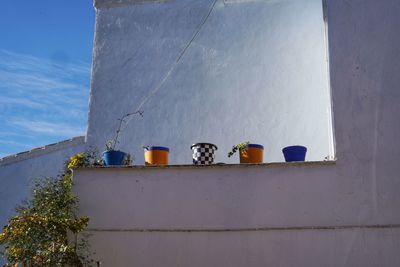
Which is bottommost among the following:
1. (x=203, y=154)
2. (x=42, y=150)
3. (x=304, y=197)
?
(x=304, y=197)

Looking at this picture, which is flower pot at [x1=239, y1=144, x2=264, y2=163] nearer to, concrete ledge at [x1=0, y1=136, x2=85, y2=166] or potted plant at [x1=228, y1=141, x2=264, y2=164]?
potted plant at [x1=228, y1=141, x2=264, y2=164]

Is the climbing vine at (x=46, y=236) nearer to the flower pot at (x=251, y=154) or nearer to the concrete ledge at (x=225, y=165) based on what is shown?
the concrete ledge at (x=225, y=165)

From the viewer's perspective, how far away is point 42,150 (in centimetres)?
1123

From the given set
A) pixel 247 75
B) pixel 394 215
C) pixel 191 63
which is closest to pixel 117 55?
pixel 191 63

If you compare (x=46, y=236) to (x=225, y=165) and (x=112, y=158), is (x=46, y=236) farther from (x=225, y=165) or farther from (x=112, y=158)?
(x=225, y=165)

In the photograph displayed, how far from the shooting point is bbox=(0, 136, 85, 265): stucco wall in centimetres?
1103

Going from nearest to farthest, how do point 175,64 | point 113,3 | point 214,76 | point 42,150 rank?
point 214,76, point 175,64, point 113,3, point 42,150

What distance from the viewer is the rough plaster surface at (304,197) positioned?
7.10 metres

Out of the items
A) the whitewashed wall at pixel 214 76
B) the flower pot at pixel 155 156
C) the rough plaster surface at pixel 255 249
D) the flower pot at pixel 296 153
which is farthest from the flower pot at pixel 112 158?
the flower pot at pixel 296 153

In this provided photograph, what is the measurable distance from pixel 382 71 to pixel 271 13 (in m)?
3.52

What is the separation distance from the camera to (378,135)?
7320 millimetres

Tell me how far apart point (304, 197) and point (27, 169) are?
21.7 ft

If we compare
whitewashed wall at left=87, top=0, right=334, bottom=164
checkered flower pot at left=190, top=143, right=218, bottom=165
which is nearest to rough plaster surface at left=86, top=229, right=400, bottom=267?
checkered flower pot at left=190, top=143, right=218, bottom=165

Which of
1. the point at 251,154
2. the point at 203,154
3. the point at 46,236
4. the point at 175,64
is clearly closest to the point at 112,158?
the point at 203,154
